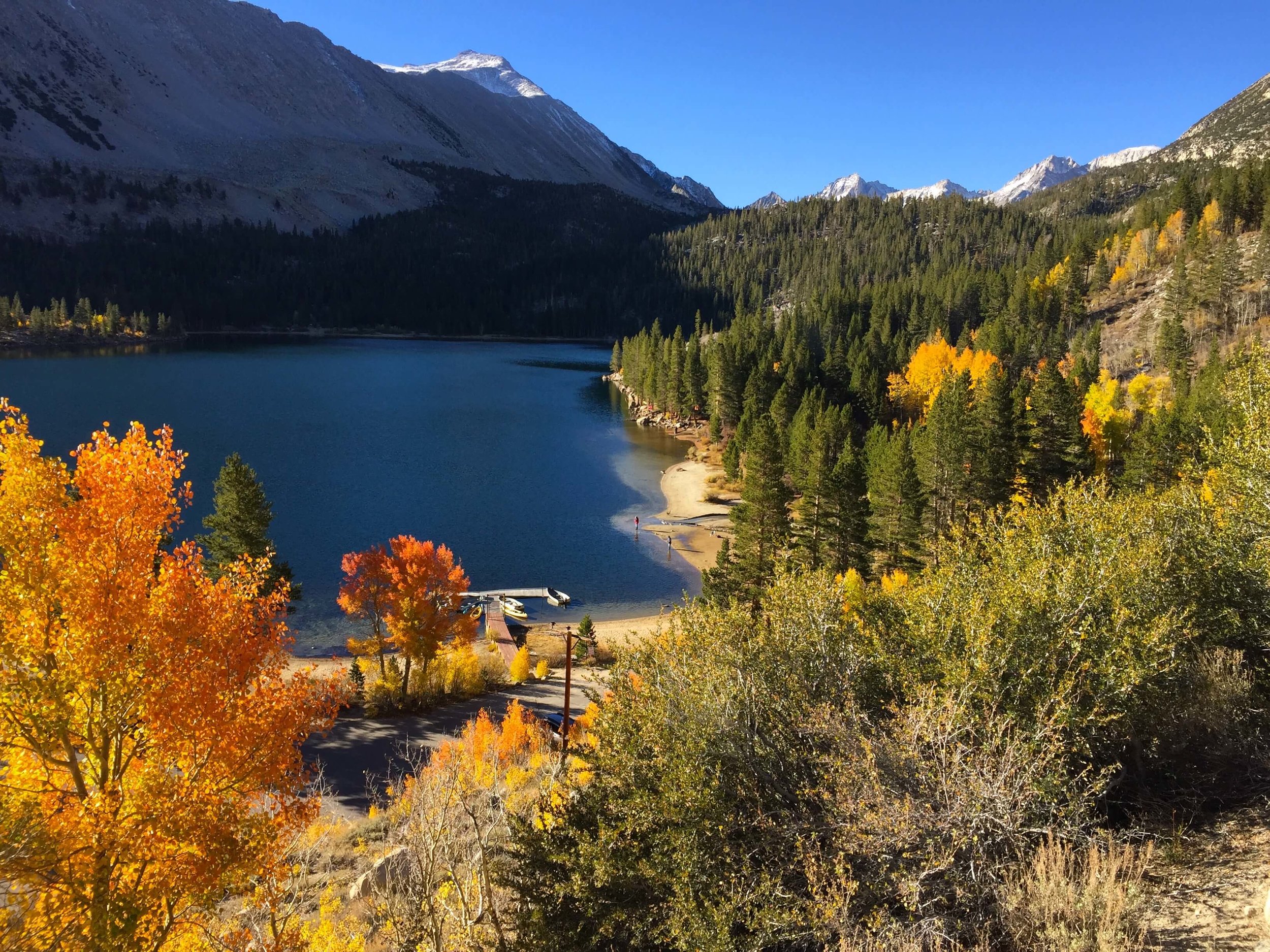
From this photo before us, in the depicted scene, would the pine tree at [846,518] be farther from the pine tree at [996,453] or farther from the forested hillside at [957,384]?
the pine tree at [996,453]

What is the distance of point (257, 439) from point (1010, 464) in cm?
7673

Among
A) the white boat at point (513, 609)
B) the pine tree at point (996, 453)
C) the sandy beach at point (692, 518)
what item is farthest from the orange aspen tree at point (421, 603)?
the pine tree at point (996, 453)

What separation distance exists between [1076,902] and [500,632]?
37117 millimetres

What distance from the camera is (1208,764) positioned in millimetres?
12492

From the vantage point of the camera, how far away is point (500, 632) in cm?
4300

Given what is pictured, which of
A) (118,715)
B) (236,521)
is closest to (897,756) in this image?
(118,715)

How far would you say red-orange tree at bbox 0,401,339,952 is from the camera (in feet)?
37.2

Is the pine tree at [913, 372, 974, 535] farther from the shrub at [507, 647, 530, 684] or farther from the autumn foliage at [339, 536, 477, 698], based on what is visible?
the autumn foliage at [339, 536, 477, 698]

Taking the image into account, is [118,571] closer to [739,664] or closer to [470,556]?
[739,664]

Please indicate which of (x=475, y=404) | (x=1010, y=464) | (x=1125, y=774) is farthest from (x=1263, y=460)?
(x=475, y=404)

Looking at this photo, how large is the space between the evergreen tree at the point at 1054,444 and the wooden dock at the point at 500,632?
3721cm

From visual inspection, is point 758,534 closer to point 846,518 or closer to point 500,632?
point 846,518

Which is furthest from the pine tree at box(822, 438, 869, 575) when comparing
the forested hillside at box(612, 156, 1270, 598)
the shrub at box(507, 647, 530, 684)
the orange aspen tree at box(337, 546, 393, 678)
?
the orange aspen tree at box(337, 546, 393, 678)

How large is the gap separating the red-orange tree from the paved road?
948 cm
